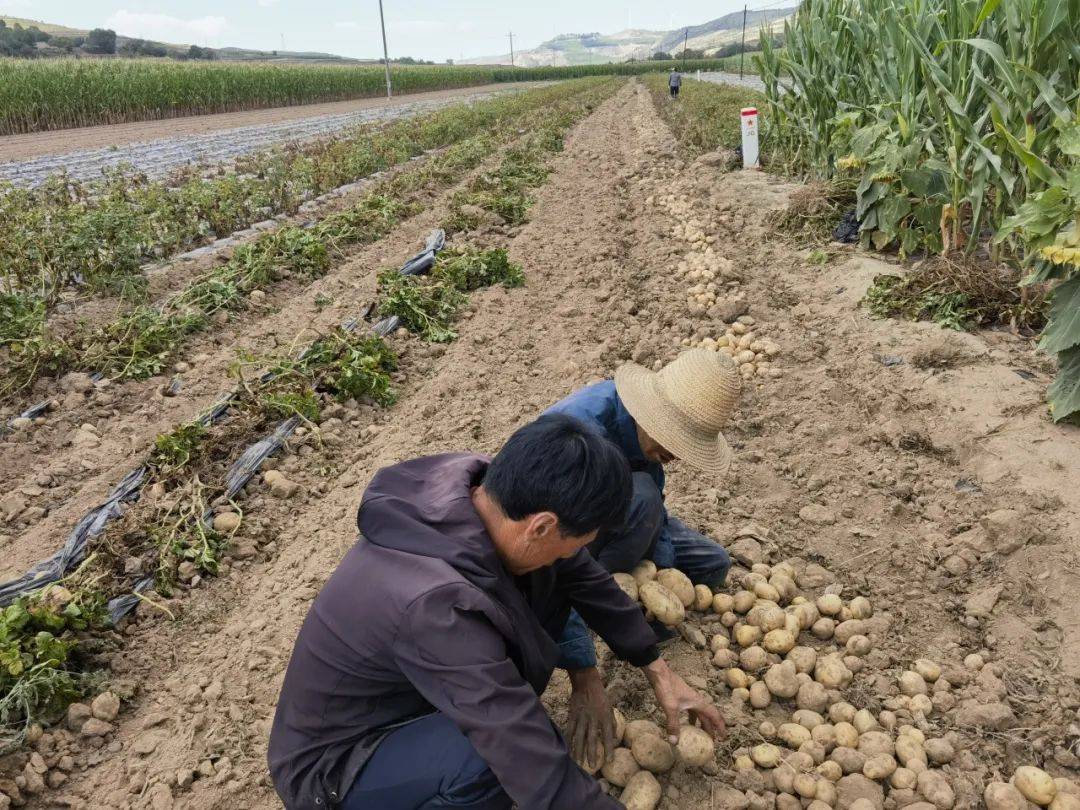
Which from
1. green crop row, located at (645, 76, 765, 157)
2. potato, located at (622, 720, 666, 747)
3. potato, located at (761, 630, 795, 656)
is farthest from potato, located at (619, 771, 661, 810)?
green crop row, located at (645, 76, 765, 157)

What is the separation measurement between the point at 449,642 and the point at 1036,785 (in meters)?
1.64

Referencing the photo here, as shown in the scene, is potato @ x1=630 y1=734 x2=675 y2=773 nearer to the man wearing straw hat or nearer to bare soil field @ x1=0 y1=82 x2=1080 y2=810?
bare soil field @ x1=0 y1=82 x2=1080 y2=810

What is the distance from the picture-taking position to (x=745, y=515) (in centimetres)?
337

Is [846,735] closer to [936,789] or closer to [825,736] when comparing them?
[825,736]

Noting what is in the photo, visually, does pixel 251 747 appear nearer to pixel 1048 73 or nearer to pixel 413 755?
pixel 413 755

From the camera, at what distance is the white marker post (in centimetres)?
940

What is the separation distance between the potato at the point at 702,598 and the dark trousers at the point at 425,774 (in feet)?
3.93

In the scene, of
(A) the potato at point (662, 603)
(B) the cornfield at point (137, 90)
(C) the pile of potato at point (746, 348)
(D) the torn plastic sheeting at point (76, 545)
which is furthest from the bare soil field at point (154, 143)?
(A) the potato at point (662, 603)

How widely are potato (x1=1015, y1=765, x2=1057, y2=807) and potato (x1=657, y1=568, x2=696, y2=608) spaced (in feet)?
3.48

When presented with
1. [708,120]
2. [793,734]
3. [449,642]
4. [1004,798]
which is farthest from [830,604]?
[708,120]

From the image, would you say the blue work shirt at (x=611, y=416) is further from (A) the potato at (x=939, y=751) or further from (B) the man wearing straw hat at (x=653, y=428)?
(A) the potato at (x=939, y=751)

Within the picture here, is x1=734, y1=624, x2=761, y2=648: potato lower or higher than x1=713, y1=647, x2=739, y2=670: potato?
higher

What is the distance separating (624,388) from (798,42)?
7.39 metres

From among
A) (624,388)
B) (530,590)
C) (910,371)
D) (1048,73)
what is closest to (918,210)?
(1048,73)
